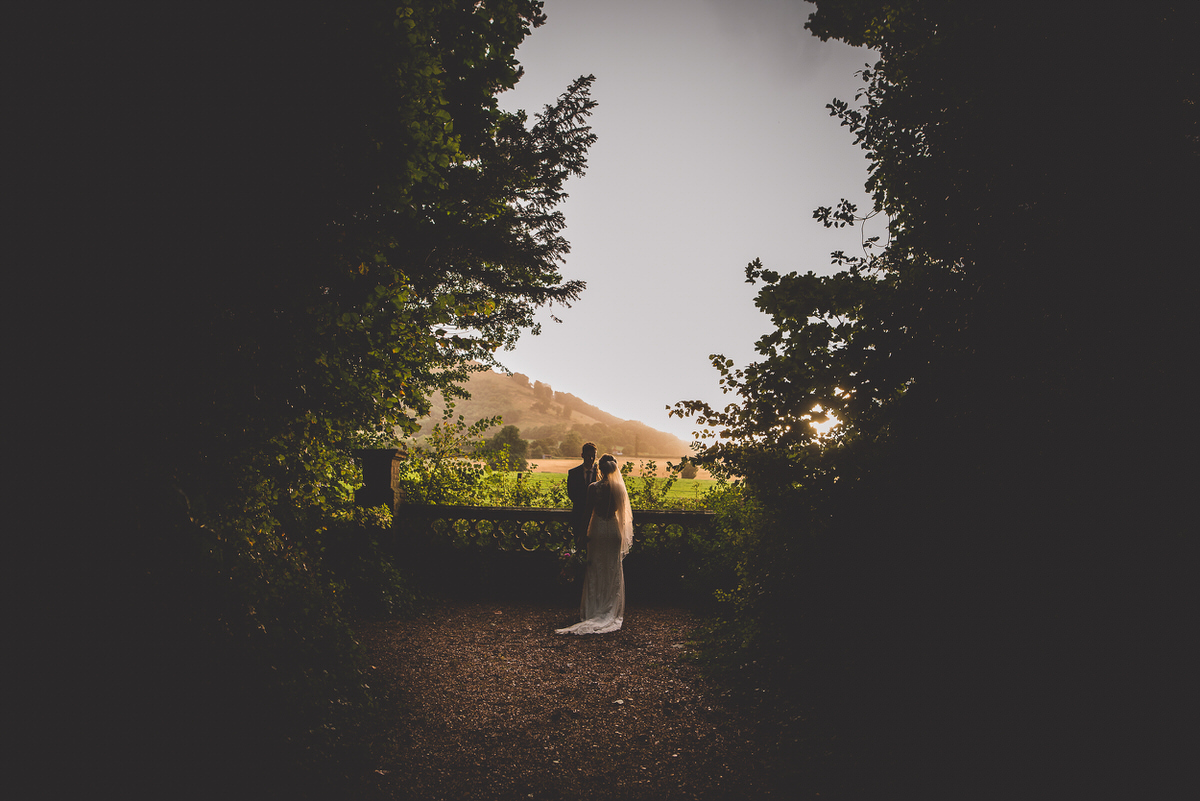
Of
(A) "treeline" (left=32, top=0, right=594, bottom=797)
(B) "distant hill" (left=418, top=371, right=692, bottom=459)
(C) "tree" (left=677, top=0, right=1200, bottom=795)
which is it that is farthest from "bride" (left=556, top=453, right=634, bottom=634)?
(B) "distant hill" (left=418, top=371, right=692, bottom=459)

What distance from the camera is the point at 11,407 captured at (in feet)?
6.87

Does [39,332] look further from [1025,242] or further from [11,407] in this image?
Result: [1025,242]

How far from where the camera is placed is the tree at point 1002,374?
90.4 inches

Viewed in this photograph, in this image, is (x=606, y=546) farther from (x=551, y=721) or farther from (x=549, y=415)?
(x=549, y=415)

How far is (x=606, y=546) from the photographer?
682 cm

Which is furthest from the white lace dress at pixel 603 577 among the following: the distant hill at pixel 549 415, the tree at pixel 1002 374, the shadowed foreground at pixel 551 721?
the distant hill at pixel 549 415

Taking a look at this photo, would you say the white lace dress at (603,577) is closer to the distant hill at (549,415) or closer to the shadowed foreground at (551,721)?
the shadowed foreground at (551,721)

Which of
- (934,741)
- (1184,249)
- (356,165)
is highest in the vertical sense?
(356,165)

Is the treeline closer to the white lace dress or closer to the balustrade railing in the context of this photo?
the white lace dress

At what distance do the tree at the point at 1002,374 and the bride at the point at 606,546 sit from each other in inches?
132

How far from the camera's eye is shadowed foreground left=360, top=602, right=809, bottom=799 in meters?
3.18

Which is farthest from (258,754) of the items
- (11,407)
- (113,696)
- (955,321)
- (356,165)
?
(955,321)

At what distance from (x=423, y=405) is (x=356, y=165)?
62.3 inches

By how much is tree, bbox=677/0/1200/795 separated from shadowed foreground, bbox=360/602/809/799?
108 centimetres
